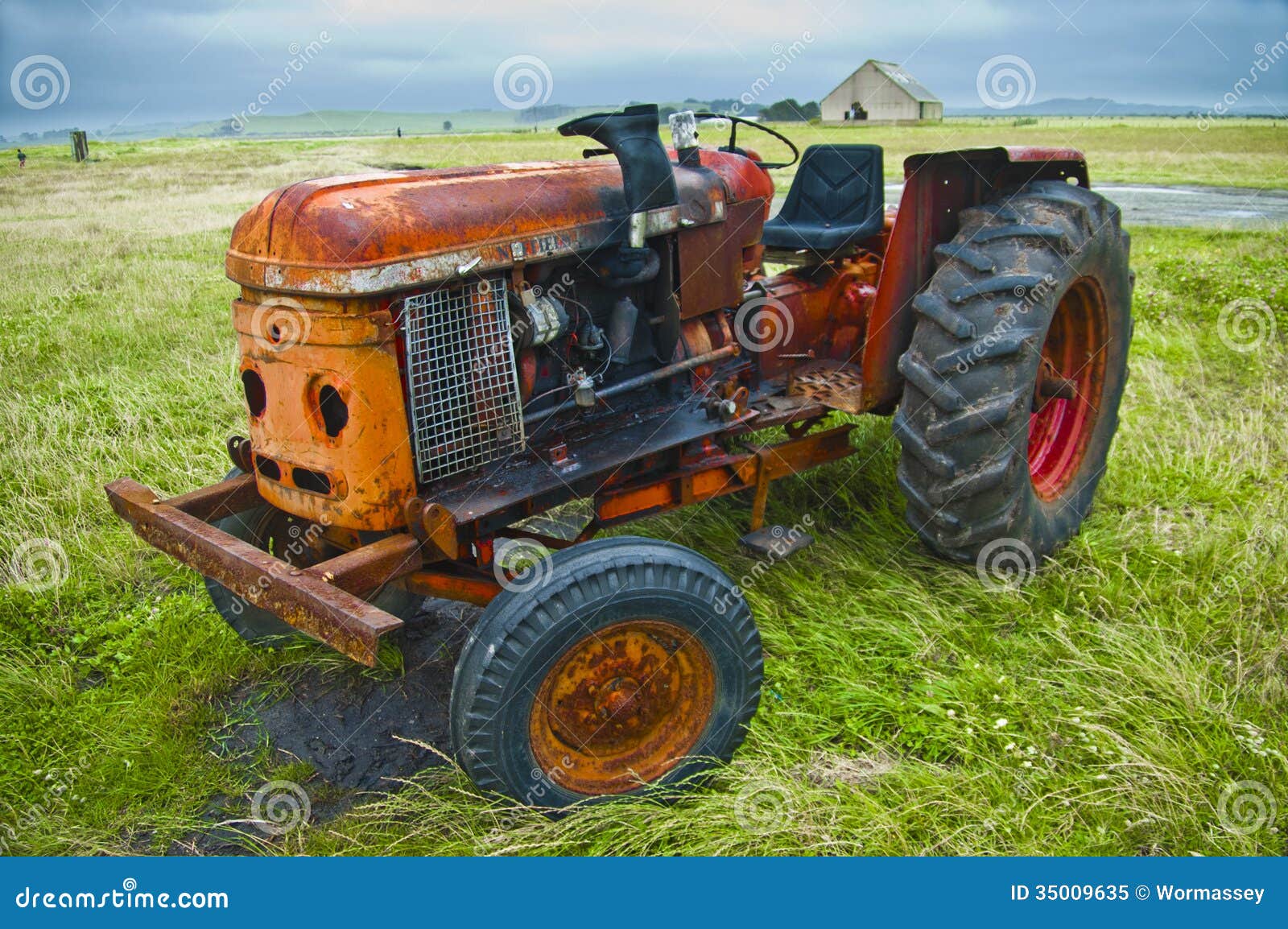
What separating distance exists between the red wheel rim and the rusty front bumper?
280 cm

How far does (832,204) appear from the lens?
4336 mm

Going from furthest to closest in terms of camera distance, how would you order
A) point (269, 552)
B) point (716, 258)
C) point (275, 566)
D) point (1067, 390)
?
point (1067, 390) → point (716, 258) → point (269, 552) → point (275, 566)

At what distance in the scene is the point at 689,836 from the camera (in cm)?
A: 260

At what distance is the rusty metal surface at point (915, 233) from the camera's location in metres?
3.55

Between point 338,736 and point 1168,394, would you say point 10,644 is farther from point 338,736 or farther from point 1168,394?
point 1168,394

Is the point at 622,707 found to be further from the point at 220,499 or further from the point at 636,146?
the point at 636,146

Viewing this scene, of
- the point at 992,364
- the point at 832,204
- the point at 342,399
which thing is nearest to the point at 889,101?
the point at 832,204

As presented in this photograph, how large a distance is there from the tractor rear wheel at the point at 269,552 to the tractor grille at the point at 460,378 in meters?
0.70

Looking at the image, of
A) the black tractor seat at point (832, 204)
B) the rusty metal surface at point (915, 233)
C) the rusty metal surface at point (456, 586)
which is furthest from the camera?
the black tractor seat at point (832, 204)

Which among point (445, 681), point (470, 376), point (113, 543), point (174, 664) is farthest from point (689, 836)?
point (113, 543)

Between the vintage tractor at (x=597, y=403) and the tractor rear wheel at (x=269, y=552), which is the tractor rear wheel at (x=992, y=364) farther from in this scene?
the tractor rear wheel at (x=269, y=552)

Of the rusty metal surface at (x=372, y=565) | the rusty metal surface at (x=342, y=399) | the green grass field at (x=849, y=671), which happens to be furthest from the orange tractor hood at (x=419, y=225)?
the green grass field at (x=849, y=671)

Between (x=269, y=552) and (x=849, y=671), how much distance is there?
2.17 meters

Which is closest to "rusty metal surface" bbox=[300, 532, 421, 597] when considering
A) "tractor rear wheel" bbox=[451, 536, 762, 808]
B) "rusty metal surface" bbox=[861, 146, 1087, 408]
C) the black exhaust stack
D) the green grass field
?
"tractor rear wheel" bbox=[451, 536, 762, 808]
